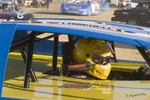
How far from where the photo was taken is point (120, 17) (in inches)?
975

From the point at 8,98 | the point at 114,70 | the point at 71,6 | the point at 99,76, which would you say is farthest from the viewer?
the point at 71,6

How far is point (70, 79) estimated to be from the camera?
3.83 m

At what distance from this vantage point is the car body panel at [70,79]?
3.02m

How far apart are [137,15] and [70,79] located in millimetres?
20861

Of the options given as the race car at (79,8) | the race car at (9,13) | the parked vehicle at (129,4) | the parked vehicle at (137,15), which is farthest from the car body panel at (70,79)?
the parked vehicle at (129,4)

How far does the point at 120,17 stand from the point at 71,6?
13.9 meters

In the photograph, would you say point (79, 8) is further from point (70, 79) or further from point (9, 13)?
point (70, 79)

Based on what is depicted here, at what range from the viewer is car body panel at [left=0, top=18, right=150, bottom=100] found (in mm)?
3016

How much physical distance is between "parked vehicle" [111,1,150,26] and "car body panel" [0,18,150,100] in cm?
2032

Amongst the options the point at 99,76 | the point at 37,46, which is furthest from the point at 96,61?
the point at 37,46

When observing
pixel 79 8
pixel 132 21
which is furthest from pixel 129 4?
pixel 132 21

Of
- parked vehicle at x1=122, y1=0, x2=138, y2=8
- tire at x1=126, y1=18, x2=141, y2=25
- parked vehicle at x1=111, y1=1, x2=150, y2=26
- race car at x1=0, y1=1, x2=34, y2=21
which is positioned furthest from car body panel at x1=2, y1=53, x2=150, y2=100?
parked vehicle at x1=122, y1=0, x2=138, y2=8

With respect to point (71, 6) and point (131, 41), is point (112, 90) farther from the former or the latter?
point (71, 6)

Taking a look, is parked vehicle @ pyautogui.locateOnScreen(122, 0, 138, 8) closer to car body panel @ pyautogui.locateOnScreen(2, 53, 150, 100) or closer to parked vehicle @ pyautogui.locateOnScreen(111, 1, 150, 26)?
parked vehicle @ pyautogui.locateOnScreen(111, 1, 150, 26)
